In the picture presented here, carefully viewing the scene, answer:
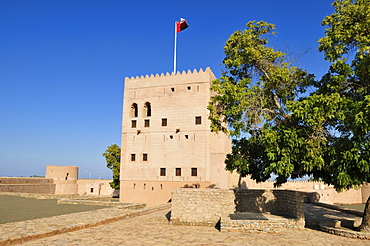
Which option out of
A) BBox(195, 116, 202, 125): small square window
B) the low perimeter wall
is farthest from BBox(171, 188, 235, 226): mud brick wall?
BBox(195, 116, 202, 125): small square window

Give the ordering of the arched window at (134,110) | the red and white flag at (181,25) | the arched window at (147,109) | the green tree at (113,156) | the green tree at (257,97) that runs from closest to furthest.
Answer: the green tree at (257,97) < the red and white flag at (181,25) < the arched window at (147,109) < the arched window at (134,110) < the green tree at (113,156)

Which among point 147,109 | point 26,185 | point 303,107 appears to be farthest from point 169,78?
point 26,185

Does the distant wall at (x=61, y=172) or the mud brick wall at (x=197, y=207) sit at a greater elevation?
the distant wall at (x=61, y=172)

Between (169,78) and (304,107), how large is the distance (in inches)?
772

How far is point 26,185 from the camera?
141 ft

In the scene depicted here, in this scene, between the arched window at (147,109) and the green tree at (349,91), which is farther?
the arched window at (147,109)

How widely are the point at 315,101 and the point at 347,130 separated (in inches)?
81.6

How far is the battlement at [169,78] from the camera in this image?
2950 cm

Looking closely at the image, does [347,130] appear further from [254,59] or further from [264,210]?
[264,210]

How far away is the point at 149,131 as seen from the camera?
30641 millimetres

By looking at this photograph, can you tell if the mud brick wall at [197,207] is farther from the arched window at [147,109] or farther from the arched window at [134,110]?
the arched window at [134,110]

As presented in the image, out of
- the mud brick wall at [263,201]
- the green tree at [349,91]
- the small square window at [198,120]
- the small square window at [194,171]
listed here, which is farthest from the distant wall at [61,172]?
the green tree at [349,91]

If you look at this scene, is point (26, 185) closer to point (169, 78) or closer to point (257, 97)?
point (169, 78)

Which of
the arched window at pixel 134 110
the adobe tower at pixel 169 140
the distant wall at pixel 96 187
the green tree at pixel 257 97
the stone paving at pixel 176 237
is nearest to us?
the stone paving at pixel 176 237
